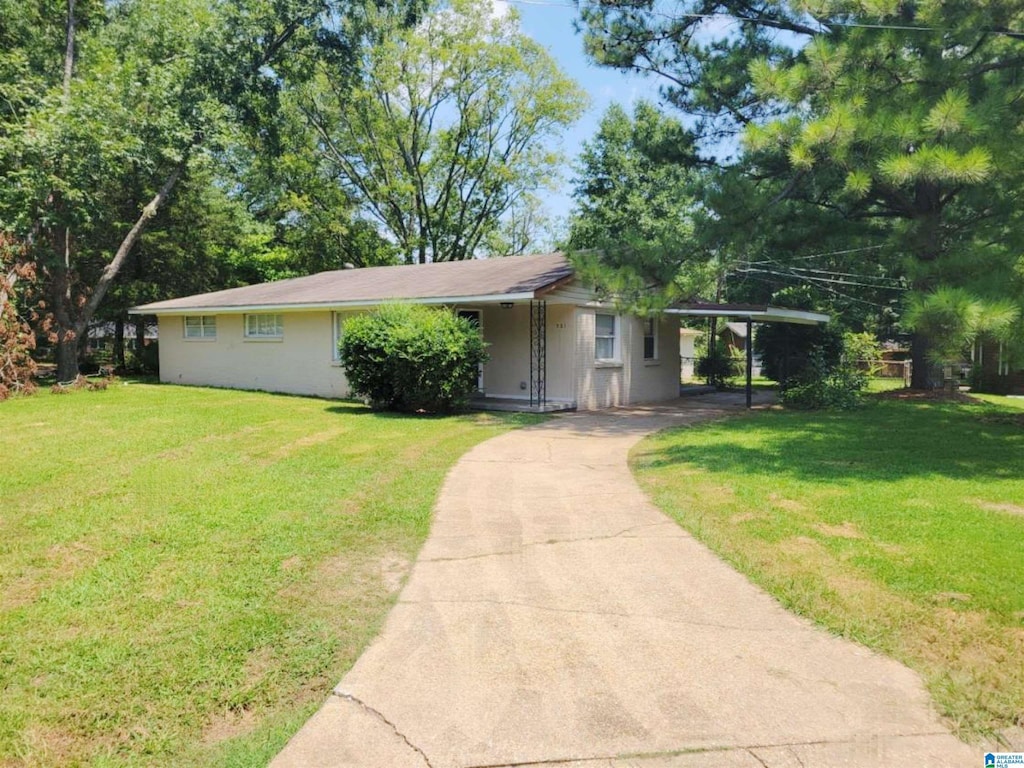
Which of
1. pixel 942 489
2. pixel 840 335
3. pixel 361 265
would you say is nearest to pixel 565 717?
pixel 942 489

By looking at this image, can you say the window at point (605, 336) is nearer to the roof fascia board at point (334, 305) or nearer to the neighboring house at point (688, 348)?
the roof fascia board at point (334, 305)

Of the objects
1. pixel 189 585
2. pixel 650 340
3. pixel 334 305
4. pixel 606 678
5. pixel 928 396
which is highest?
pixel 334 305

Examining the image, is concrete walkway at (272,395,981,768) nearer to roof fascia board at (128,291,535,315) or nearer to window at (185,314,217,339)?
roof fascia board at (128,291,535,315)

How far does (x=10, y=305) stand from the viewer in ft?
53.5

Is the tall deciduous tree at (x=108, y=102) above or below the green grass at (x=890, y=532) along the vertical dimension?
above

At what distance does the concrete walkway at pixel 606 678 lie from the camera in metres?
2.72

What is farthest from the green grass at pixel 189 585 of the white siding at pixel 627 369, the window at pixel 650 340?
the window at pixel 650 340

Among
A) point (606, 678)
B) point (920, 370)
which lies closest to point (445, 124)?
point (920, 370)

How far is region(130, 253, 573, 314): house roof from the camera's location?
13.9 m

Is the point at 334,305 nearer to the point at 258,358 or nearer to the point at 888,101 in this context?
the point at 258,358

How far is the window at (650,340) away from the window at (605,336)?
1.48m

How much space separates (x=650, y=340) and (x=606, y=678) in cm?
1460

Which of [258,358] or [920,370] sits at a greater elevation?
[258,358]

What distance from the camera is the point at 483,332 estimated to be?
638 inches
